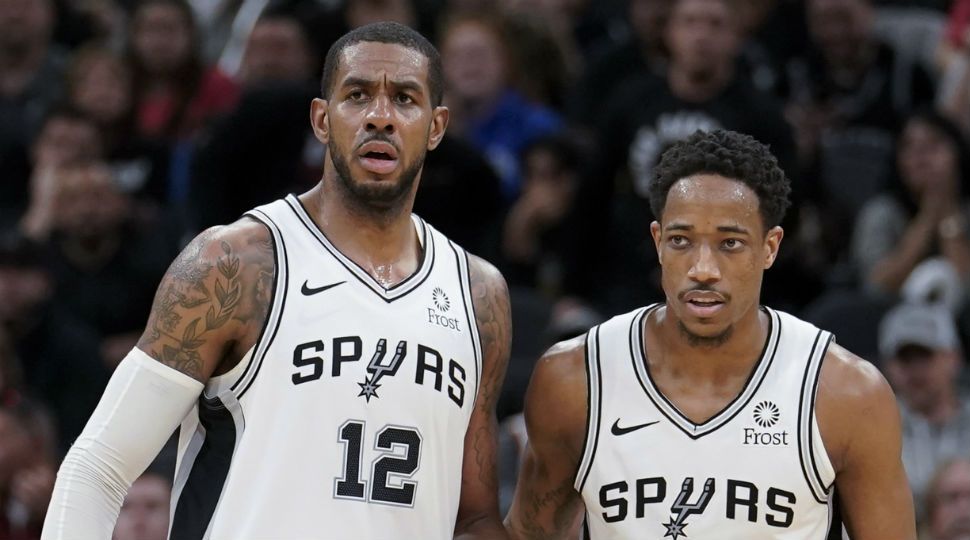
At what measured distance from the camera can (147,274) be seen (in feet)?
33.0

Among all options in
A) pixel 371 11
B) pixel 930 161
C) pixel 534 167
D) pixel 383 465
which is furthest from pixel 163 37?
pixel 383 465

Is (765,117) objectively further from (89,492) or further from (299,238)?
(89,492)

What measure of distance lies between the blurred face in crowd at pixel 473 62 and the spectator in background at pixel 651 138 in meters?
1.01

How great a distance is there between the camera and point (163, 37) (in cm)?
1102

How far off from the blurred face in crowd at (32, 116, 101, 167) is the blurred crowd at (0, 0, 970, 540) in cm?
2

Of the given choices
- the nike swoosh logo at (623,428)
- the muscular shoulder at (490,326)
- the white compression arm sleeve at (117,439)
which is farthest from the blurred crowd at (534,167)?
the white compression arm sleeve at (117,439)

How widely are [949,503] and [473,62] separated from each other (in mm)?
3949

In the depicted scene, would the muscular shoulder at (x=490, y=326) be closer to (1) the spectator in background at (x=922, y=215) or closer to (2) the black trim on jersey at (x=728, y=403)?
(2) the black trim on jersey at (x=728, y=403)

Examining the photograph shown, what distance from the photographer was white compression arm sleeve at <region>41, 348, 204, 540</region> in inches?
200

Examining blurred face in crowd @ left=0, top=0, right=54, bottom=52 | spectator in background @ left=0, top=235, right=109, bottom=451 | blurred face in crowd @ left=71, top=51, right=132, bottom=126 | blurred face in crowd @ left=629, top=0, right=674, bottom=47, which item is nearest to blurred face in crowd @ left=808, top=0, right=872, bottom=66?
blurred face in crowd @ left=629, top=0, right=674, bottom=47

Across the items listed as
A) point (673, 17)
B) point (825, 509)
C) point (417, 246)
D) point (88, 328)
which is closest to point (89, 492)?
point (417, 246)

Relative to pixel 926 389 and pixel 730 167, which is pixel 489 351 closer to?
pixel 730 167

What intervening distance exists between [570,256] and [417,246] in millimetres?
4234

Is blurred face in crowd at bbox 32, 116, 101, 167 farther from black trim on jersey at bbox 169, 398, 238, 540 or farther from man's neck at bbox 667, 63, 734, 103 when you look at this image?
black trim on jersey at bbox 169, 398, 238, 540
